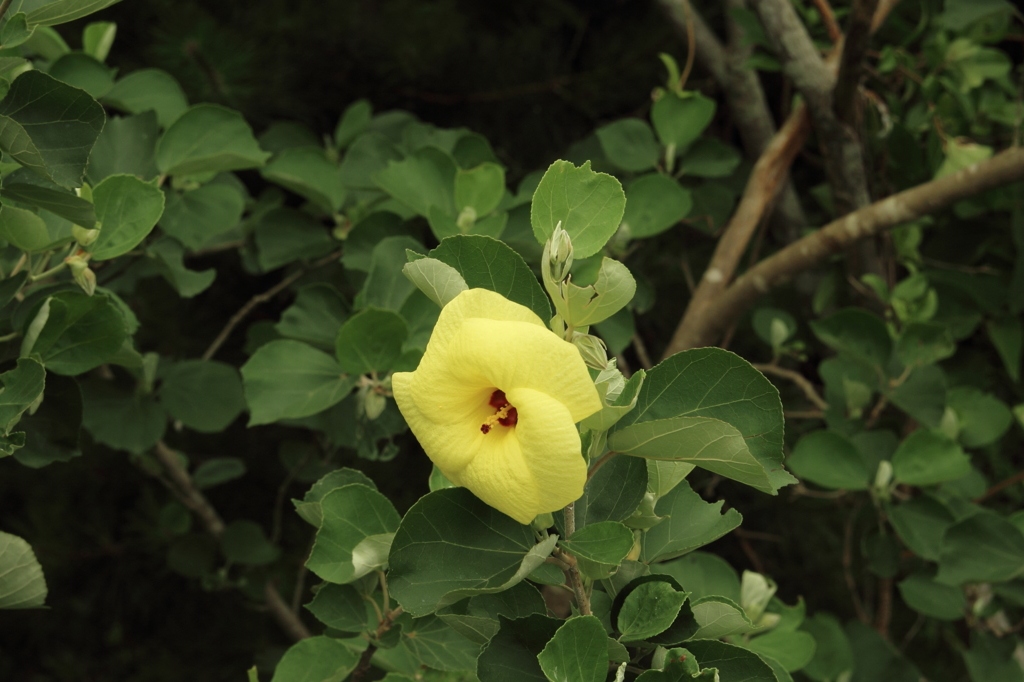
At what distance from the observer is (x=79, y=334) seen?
1.94 feet

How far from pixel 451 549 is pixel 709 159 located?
2.42ft

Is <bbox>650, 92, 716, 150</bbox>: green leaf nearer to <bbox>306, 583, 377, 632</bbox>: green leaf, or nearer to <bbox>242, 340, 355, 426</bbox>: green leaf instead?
<bbox>242, 340, 355, 426</bbox>: green leaf

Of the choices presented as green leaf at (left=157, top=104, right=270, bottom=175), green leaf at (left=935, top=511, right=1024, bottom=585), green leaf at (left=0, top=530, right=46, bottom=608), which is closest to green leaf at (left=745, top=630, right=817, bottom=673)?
green leaf at (left=935, top=511, right=1024, bottom=585)

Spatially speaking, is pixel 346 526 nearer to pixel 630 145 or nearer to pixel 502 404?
pixel 502 404

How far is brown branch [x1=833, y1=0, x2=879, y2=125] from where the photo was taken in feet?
2.77

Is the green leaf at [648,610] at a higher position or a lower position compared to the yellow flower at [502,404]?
lower

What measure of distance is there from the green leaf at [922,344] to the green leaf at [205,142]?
2.54 feet

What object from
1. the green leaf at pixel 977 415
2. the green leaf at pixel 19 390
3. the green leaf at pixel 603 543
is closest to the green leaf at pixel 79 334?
the green leaf at pixel 19 390

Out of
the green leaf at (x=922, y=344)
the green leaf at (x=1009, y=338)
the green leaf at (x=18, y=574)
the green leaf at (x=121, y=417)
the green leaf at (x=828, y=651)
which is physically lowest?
the green leaf at (x=828, y=651)

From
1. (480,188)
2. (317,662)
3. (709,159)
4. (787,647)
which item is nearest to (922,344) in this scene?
(709,159)

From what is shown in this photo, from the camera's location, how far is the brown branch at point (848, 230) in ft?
2.73

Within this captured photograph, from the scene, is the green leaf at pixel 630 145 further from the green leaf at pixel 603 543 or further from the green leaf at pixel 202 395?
the green leaf at pixel 603 543

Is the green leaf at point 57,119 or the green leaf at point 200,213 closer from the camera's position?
the green leaf at point 57,119

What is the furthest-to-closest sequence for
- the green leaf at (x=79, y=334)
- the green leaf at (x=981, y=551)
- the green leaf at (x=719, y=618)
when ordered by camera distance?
the green leaf at (x=981, y=551), the green leaf at (x=79, y=334), the green leaf at (x=719, y=618)
